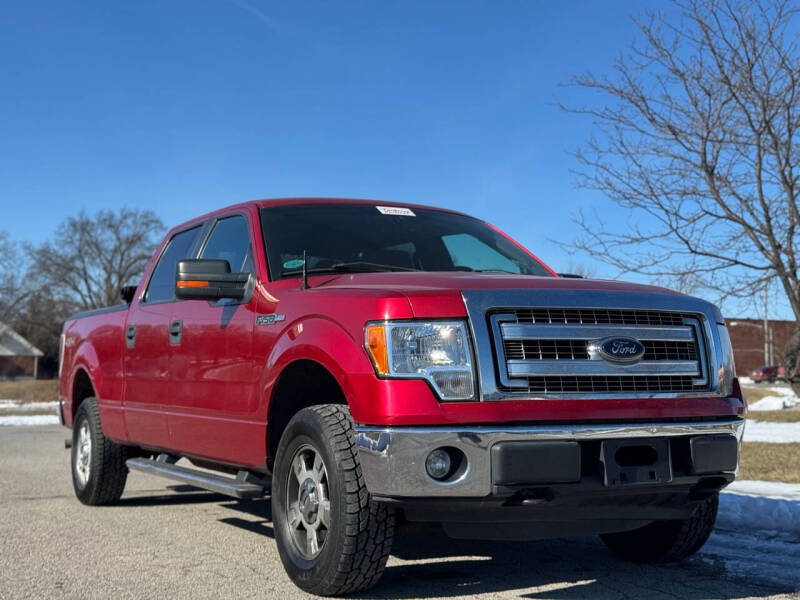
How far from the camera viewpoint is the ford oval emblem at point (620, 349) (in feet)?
12.8

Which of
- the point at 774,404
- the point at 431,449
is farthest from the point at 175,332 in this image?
the point at 774,404

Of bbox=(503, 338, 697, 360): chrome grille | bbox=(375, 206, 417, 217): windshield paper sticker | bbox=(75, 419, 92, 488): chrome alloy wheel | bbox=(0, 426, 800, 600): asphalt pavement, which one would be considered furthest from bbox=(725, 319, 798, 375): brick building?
bbox=(75, 419, 92, 488): chrome alloy wheel

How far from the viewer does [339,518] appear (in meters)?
3.85

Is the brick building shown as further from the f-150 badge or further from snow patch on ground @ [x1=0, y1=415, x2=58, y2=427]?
snow patch on ground @ [x1=0, y1=415, x2=58, y2=427]

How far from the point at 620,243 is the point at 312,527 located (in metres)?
9.02

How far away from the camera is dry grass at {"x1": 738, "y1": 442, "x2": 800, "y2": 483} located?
8.30 metres

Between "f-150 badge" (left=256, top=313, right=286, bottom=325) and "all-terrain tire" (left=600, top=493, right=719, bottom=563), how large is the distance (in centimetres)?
220

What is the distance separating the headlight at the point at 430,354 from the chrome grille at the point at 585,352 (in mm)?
141

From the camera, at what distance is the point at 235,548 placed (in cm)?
536

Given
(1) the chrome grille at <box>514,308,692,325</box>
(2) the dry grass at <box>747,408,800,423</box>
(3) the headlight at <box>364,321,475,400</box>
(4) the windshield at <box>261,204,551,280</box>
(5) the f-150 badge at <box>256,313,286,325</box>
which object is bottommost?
(2) the dry grass at <box>747,408,800,423</box>

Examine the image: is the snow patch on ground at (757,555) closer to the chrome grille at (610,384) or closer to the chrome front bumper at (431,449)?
the chrome grille at (610,384)

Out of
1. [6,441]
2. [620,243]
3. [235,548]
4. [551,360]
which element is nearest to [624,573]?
[551,360]

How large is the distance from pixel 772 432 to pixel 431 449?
11.6 m

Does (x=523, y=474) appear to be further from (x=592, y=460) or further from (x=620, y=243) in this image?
(x=620, y=243)
